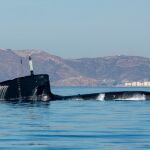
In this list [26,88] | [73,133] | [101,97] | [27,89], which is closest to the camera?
[73,133]

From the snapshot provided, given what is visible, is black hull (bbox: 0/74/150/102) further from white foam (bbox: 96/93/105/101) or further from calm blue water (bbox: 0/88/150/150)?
calm blue water (bbox: 0/88/150/150)

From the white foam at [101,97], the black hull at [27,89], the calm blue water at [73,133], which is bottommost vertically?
the calm blue water at [73,133]

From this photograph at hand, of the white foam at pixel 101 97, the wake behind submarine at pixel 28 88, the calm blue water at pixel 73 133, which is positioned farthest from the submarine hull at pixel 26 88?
the calm blue water at pixel 73 133

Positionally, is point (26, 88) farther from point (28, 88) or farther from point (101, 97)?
point (101, 97)

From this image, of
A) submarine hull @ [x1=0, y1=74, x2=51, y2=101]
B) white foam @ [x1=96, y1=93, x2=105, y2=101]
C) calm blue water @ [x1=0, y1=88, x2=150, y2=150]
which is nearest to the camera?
calm blue water @ [x1=0, y1=88, x2=150, y2=150]

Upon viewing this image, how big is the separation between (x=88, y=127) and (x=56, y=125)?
6.84 ft

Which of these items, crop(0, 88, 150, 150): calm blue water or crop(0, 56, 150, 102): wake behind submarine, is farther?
crop(0, 56, 150, 102): wake behind submarine

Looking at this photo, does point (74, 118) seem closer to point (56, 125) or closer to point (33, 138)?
point (56, 125)

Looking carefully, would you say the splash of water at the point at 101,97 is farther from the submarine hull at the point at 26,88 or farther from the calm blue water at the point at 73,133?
the calm blue water at the point at 73,133

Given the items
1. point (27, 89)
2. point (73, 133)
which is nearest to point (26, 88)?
point (27, 89)

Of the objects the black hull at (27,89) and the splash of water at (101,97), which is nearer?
the black hull at (27,89)

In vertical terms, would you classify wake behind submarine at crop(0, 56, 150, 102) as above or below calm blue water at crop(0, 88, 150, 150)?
above

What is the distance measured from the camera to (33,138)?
27.8 metres

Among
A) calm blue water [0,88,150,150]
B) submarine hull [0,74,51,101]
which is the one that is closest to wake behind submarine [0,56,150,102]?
submarine hull [0,74,51,101]
